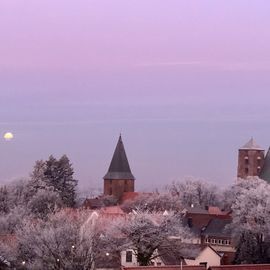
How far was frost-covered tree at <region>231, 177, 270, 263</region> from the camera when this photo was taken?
52.2 metres

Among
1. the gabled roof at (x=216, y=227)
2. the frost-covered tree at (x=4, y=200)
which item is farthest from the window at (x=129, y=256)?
the frost-covered tree at (x=4, y=200)

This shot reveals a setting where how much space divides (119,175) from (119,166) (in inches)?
42.7

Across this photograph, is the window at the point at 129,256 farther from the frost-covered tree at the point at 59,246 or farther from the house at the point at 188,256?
the frost-covered tree at the point at 59,246

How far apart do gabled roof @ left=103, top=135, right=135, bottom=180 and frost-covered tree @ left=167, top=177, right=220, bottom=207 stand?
55.6 ft

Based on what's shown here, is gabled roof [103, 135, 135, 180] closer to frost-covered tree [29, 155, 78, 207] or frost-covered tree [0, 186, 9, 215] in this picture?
frost-covered tree [29, 155, 78, 207]

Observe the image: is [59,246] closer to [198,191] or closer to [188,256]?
[188,256]

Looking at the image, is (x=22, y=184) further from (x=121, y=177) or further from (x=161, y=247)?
(x=161, y=247)

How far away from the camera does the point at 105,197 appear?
86.1 m

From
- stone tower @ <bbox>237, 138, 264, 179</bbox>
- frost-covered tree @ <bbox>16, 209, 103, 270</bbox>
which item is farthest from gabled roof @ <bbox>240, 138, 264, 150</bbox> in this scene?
frost-covered tree @ <bbox>16, 209, 103, 270</bbox>

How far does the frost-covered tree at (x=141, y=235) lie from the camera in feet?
135

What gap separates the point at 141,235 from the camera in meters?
42.2

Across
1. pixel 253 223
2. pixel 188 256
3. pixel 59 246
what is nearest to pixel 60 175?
pixel 253 223

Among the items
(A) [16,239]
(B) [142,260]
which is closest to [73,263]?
(B) [142,260]

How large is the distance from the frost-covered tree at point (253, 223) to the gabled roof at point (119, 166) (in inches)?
1074
